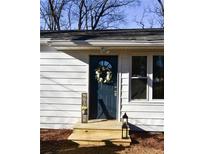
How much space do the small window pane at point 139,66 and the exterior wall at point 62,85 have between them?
1.21 m

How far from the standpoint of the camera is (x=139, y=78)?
6.98 meters

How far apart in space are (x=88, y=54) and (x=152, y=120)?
232 centimetres

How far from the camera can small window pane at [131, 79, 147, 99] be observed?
276 inches

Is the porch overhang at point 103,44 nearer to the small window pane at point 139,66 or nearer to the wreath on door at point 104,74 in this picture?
the small window pane at point 139,66

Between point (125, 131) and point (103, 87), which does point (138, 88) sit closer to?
point (103, 87)

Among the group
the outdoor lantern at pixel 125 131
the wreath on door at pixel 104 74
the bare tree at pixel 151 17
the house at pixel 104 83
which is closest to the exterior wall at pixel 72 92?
the house at pixel 104 83

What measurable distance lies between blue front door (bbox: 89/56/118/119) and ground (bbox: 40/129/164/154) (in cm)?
92

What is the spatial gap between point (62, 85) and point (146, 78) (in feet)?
7.08

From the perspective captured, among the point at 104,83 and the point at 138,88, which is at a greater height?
the point at 104,83

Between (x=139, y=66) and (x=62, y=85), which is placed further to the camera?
(x=62, y=85)

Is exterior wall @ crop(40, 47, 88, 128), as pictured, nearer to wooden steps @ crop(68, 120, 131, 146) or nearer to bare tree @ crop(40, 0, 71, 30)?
wooden steps @ crop(68, 120, 131, 146)

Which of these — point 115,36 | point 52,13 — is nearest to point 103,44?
point 115,36

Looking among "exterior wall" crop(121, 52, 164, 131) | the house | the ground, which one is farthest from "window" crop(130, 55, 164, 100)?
the ground
